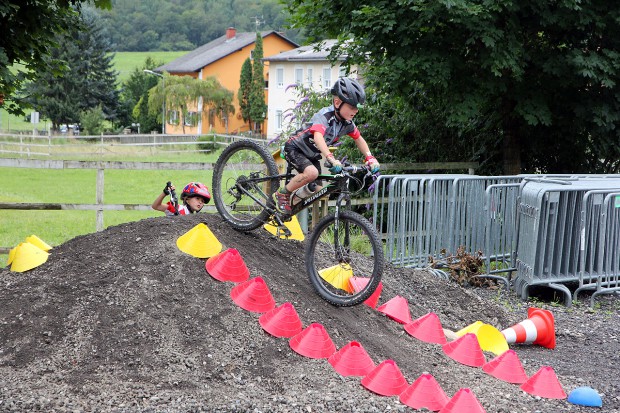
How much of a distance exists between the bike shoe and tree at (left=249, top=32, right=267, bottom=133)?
229 feet

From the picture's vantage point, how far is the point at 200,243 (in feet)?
21.8

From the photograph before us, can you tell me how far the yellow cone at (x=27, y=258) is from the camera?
6824 millimetres

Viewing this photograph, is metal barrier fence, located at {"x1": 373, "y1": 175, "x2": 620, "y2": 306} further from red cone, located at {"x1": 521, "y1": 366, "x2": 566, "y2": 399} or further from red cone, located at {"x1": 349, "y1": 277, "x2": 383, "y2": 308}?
red cone, located at {"x1": 521, "y1": 366, "x2": 566, "y2": 399}

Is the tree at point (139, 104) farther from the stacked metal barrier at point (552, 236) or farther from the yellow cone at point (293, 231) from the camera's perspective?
the yellow cone at point (293, 231)

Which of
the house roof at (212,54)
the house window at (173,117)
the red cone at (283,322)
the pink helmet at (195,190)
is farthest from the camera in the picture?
the house roof at (212,54)

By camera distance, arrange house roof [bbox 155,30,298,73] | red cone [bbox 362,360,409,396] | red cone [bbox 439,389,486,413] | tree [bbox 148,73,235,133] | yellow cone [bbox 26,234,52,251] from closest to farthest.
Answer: red cone [bbox 439,389,486,413] → red cone [bbox 362,360,409,396] → yellow cone [bbox 26,234,52,251] → tree [bbox 148,73,235,133] → house roof [bbox 155,30,298,73]

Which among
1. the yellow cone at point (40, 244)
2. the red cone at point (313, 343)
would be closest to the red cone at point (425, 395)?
the red cone at point (313, 343)

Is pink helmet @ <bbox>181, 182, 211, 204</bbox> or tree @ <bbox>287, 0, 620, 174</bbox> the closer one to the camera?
pink helmet @ <bbox>181, 182, 211, 204</bbox>

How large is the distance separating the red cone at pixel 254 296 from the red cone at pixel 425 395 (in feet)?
4.70

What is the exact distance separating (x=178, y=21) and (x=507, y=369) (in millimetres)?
152124

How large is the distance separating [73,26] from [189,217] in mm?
3439

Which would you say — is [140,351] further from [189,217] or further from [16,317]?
[189,217]

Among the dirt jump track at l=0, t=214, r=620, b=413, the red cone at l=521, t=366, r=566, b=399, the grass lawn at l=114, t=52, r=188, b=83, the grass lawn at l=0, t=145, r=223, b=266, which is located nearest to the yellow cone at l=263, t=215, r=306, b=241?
the dirt jump track at l=0, t=214, r=620, b=413

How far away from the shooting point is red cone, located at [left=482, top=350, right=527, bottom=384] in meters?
5.85
